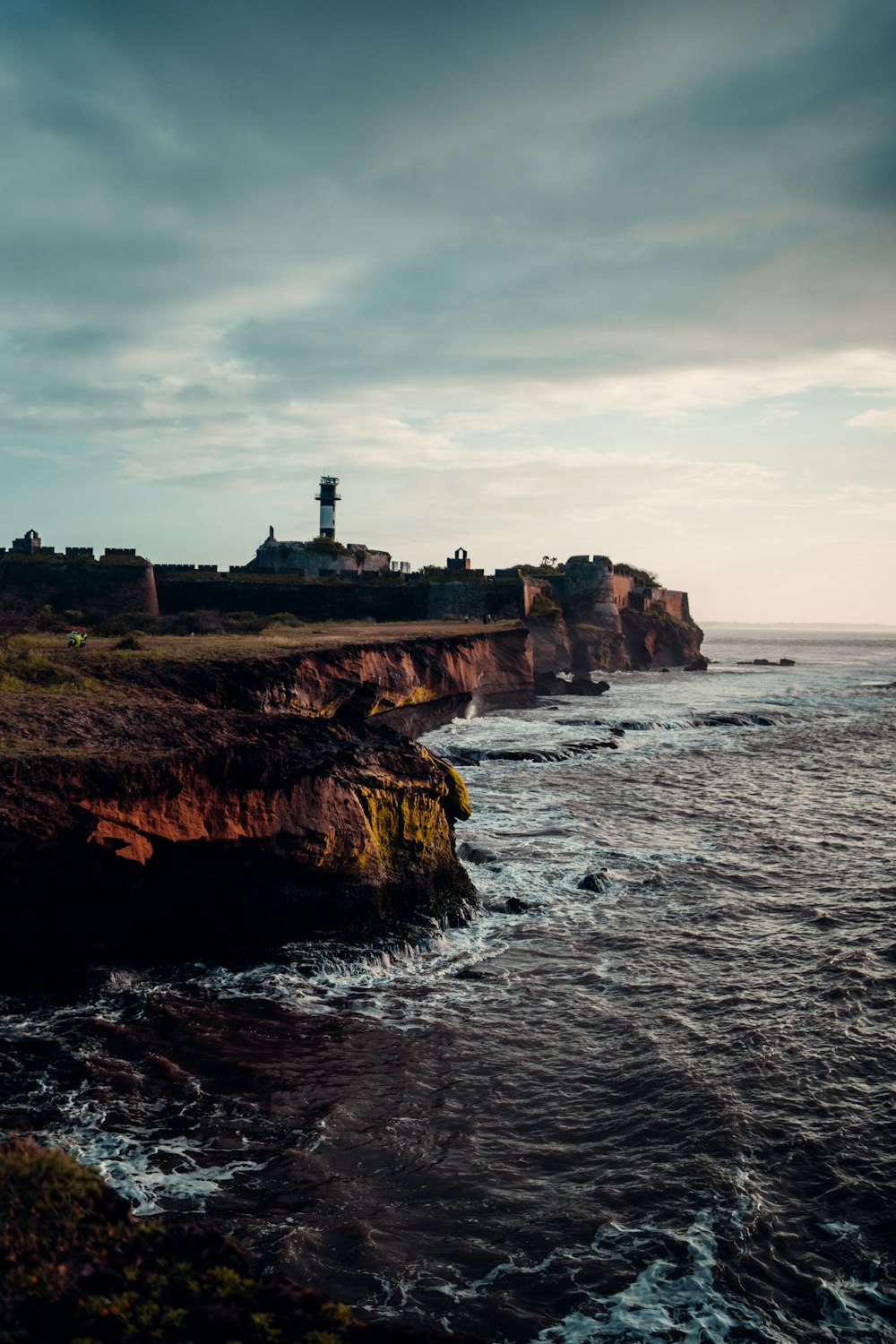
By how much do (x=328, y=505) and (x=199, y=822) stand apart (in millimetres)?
53731

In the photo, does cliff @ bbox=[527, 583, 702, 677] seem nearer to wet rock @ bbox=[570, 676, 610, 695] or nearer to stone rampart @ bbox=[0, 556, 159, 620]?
wet rock @ bbox=[570, 676, 610, 695]

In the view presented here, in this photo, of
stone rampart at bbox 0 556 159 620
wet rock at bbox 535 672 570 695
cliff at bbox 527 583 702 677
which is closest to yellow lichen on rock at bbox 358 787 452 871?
stone rampart at bbox 0 556 159 620

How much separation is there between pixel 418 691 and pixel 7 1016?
1961 cm

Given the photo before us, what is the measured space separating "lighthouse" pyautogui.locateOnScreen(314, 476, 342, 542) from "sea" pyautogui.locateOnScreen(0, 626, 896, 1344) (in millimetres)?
49664

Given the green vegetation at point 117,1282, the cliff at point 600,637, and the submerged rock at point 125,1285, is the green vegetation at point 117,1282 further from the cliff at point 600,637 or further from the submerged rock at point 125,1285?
the cliff at point 600,637

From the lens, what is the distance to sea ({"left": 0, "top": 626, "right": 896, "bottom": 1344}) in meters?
5.67

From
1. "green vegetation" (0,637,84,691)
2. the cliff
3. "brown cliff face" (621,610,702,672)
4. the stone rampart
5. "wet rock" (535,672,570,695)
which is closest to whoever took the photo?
"green vegetation" (0,637,84,691)

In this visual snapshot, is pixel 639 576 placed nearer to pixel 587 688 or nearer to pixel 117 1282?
pixel 587 688

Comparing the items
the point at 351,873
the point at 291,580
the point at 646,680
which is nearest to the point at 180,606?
the point at 291,580

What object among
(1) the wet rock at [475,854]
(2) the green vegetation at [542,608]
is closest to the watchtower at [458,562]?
(2) the green vegetation at [542,608]

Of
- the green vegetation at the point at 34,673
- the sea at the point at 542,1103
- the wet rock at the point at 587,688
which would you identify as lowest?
the sea at the point at 542,1103

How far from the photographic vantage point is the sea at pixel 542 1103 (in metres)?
5.67

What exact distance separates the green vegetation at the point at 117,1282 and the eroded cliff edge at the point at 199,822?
15.5 ft

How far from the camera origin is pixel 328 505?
6156cm
